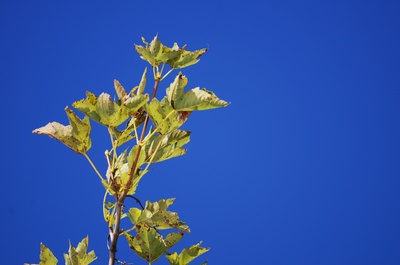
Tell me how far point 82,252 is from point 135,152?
0.38 meters

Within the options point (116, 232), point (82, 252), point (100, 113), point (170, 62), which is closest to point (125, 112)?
point (100, 113)

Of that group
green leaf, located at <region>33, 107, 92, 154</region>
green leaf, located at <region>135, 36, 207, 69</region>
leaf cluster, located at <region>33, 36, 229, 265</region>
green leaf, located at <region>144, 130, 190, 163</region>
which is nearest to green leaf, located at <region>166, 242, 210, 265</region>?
leaf cluster, located at <region>33, 36, 229, 265</region>

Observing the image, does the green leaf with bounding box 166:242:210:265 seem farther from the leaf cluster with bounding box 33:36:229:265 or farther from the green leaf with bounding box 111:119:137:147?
the green leaf with bounding box 111:119:137:147

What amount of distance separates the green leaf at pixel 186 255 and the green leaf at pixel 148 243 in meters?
0.04

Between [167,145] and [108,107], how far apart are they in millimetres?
232

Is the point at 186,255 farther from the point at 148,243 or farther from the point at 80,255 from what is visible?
the point at 80,255

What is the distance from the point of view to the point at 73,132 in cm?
140

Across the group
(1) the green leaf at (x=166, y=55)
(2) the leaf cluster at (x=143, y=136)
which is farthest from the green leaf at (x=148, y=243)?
(1) the green leaf at (x=166, y=55)

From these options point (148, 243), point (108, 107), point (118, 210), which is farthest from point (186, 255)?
point (108, 107)

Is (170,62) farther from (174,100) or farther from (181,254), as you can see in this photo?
(181,254)

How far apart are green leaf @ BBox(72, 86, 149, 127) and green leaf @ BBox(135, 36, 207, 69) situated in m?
0.15

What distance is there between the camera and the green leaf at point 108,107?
1.28m

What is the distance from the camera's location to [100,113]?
1312mm

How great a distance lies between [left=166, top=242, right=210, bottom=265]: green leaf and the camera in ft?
4.91
